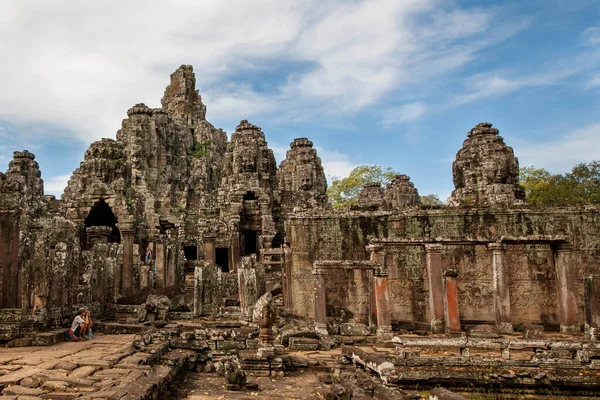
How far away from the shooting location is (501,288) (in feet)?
38.0

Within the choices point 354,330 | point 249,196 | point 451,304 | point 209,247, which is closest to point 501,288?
point 451,304

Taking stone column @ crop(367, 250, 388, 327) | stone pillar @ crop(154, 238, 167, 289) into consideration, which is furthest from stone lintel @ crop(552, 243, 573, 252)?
stone pillar @ crop(154, 238, 167, 289)

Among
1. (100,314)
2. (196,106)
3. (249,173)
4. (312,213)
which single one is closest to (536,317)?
(312,213)

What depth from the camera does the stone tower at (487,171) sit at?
19672mm

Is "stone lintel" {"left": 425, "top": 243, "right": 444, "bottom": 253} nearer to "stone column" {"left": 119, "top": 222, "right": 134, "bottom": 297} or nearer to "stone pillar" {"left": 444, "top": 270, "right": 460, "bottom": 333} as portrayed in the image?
"stone pillar" {"left": 444, "top": 270, "right": 460, "bottom": 333}

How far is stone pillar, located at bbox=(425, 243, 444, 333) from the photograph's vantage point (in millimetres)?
11406

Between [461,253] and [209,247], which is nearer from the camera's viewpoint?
[461,253]

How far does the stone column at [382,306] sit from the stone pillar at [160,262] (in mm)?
10469

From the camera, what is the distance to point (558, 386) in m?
7.55

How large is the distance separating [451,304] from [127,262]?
1097 centimetres

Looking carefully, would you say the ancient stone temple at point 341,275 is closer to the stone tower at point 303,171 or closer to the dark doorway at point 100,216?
the dark doorway at point 100,216

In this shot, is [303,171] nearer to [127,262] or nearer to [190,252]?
[190,252]

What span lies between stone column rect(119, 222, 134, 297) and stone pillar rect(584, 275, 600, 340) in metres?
13.5

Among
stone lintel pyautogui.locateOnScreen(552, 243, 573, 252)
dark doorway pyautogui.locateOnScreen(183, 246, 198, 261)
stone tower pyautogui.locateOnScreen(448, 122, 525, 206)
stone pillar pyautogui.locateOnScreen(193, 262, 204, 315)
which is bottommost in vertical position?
stone pillar pyautogui.locateOnScreen(193, 262, 204, 315)
